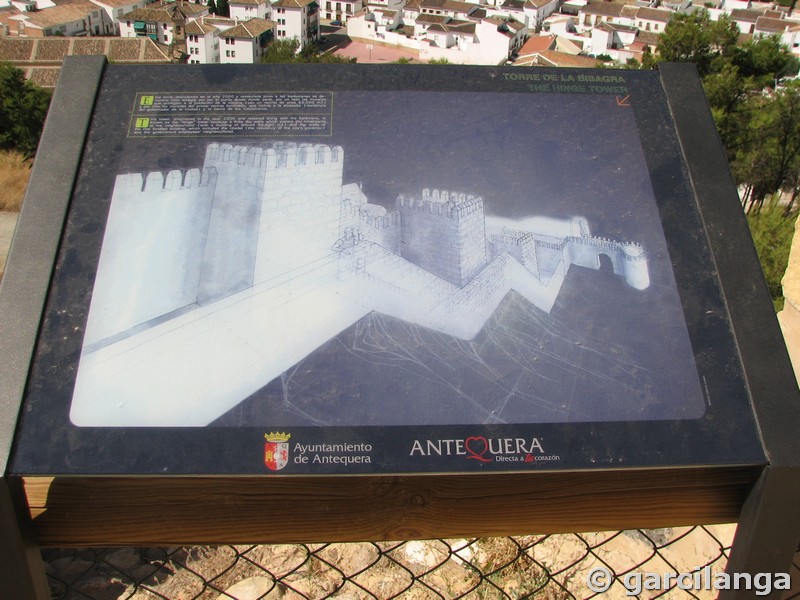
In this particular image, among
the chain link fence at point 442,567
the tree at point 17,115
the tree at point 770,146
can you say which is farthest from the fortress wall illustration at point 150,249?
the tree at point 17,115

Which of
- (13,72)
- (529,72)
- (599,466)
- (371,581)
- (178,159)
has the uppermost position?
(529,72)

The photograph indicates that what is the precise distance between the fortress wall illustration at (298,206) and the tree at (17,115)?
1319 cm

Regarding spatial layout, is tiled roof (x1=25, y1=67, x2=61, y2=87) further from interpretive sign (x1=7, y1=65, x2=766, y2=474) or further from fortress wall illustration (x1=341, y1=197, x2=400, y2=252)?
fortress wall illustration (x1=341, y1=197, x2=400, y2=252)

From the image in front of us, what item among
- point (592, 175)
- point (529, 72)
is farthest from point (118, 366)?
point (529, 72)

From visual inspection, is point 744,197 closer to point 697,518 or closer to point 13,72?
point 697,518

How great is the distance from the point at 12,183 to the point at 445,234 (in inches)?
326

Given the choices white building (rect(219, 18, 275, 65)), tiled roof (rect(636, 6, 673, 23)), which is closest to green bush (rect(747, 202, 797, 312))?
white building (rect(219, 18, 275, 65))

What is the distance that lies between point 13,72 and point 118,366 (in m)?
15.2

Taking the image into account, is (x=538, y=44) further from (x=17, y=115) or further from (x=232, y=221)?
(x=232, y=221)

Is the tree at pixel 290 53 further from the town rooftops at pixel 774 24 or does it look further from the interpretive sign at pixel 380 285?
the interpretive sign at pixel 380 285

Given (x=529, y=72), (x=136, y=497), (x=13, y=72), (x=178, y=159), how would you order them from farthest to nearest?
(x=13, y=72) < (x=529, y=72) < (x=178, y=159) < (x=136, y=497)

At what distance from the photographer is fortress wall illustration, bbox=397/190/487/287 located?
137 cm

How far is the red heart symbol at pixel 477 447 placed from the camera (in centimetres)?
117

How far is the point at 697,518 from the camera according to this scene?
1218mm
